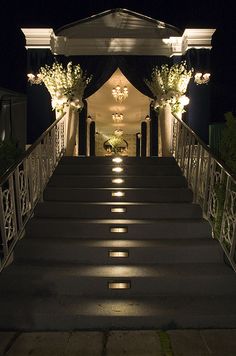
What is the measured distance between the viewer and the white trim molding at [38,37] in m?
10.2

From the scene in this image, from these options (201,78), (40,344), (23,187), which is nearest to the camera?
(40,344)

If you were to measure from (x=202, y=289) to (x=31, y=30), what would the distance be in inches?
332

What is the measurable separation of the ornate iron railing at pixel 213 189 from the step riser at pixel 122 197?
0.26 meters

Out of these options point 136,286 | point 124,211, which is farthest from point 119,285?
point 124,211

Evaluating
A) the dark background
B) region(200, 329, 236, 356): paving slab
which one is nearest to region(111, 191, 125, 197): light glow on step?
region(200, 329, 236, 356): paving slab

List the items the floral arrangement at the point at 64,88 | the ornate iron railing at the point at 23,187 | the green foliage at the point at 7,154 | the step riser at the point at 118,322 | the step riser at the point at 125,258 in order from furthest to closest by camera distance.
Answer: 1. the floral arrangement at the point at 64,88
2. the green foliage at the point at 7,154
3. the step riser at the point at 125,258
4. the ornate iron railing at the point at 23,187
5. the step riser at the point at 118,322

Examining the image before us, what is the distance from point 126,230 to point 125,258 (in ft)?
1.95

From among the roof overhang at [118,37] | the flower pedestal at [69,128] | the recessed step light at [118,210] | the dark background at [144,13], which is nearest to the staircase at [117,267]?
the recessed step light at [118,210]

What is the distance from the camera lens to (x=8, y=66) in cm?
1557

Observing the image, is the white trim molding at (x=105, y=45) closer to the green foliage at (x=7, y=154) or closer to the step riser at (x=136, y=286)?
the green foliage at (x=7, y=154)

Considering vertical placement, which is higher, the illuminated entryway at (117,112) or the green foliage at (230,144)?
the illuminated entryway at (117,112)

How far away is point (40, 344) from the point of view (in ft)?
11.4

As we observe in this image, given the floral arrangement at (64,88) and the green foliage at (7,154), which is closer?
the green foliage at (7,154)

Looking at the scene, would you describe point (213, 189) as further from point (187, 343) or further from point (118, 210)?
point (187, 343)
